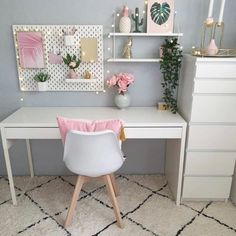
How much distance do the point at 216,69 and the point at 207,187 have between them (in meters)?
0.99

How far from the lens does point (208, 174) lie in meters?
1.98

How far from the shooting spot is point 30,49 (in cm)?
211

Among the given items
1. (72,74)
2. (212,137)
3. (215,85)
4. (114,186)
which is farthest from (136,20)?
(114,186)

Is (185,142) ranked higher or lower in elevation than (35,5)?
lower

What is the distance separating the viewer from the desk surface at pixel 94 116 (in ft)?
6.00

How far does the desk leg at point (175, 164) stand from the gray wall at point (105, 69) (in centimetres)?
16

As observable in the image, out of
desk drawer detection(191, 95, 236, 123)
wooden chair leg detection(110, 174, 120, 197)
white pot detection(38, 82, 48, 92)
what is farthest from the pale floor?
white pot detection(38, 82, 48, 92)

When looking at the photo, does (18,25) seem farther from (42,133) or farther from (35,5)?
(42,133)

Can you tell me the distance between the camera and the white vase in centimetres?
212

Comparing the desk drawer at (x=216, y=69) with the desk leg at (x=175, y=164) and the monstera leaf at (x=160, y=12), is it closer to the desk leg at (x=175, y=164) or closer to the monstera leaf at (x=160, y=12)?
the desk leg at (x=175, y=164)

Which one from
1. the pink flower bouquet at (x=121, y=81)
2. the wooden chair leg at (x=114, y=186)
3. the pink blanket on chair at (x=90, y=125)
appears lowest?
the wooden chair leg at (x=114, y=186)

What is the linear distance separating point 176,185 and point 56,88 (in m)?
1.38

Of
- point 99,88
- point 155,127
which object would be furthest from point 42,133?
point 155,127

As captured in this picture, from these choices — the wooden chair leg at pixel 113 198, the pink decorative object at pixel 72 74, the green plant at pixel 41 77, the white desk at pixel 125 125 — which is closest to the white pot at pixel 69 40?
the pink decorative object at pixel 72 74
